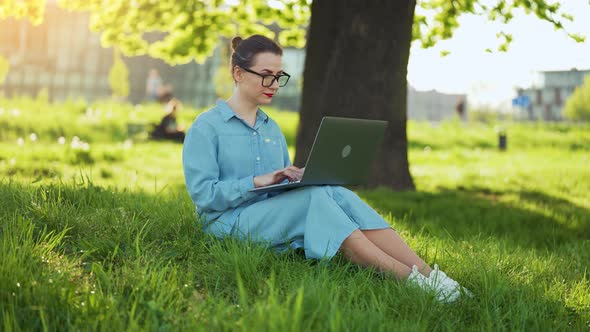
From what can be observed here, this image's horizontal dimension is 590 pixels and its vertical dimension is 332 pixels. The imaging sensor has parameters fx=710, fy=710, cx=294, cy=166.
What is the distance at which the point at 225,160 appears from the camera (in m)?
4.39

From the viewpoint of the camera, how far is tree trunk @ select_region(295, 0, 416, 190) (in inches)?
323

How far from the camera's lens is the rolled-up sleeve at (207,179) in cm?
420

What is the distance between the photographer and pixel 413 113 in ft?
345

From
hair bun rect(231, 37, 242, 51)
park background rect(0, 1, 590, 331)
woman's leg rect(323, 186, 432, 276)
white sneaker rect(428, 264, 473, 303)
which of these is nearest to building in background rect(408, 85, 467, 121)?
park background rect(0, 1, 590, 331)

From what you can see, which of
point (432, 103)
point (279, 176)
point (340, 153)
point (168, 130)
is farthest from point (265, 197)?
point (432, 103)

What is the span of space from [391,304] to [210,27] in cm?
1013

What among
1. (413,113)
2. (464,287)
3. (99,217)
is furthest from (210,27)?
(413,113)

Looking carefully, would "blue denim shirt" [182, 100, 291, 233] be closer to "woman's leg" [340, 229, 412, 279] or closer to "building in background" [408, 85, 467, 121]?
"woman's leg" [340, 229, 412, 279]

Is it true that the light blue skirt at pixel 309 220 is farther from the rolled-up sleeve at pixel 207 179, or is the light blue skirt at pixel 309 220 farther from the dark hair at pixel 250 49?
the dark hair at pixel 250 49

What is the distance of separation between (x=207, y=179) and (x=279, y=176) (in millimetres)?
456

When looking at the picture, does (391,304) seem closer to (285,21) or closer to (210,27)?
(285,21)

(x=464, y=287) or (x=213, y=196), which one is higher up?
(x=213, y=196)

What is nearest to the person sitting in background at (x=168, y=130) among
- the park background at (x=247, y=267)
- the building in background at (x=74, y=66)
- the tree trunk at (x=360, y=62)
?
the park background at (x=247, y=267)

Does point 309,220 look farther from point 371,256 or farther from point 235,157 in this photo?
point 235,157
